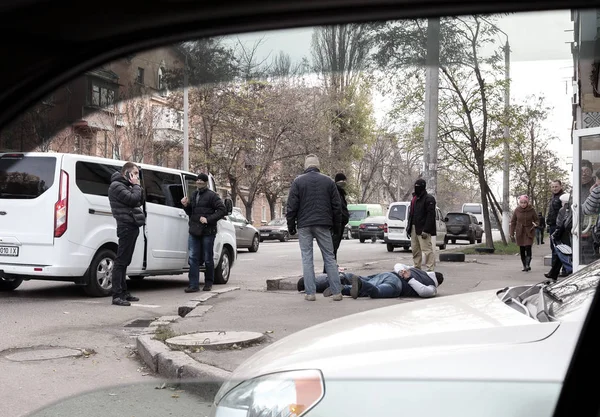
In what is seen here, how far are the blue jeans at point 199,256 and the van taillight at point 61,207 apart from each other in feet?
6.81

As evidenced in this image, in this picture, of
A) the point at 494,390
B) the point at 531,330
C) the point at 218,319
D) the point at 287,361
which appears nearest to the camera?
the point at 494,390

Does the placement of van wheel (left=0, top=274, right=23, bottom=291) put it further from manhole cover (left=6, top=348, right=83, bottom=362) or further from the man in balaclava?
the man in balaclava

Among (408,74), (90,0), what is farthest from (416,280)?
(90,0)

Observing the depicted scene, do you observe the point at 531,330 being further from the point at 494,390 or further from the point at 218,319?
the point at 218,319

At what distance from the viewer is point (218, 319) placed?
735 cm

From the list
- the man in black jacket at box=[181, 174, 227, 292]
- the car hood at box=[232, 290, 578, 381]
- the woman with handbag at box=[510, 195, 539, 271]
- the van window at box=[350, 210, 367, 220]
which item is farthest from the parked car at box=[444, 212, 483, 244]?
the car hood at box=[232, 290, 578, 381]

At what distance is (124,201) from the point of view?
27.8 ft

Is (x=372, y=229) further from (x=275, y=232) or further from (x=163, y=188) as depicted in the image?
(x=163, y=188)

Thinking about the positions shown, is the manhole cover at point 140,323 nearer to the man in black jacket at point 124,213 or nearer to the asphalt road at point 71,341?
the asphalt road at point 71,341

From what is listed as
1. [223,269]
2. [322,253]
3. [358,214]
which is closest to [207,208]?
[223,269]

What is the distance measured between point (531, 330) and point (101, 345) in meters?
4.72

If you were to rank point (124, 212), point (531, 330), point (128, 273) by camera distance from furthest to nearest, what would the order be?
point (128, 273)
point (124, 212)
point (531, 330)

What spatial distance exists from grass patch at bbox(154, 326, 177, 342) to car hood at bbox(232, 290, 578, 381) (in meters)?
3.11

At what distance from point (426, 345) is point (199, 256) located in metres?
A: 8.09
